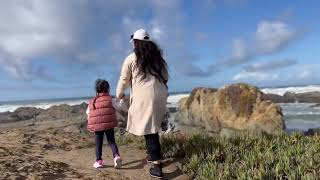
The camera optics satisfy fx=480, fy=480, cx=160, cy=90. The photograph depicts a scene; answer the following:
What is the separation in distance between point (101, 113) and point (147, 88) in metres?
1.26

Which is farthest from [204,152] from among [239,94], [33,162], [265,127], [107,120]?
[239,94]

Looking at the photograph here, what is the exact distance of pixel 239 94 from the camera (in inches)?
945

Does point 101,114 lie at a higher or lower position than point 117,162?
higher

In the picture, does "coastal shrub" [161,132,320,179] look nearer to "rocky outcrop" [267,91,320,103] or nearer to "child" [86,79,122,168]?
"child" [86,79,122,168]

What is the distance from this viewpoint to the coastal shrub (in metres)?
6.93

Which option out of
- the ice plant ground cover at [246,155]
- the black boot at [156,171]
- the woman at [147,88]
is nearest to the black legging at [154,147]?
the woman at [147,88]

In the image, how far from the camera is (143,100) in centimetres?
728

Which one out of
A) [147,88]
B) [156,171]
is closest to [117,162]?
[156,171]

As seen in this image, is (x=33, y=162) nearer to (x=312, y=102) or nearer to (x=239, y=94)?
(x=239, y=94)

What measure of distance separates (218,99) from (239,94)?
5.09 feet

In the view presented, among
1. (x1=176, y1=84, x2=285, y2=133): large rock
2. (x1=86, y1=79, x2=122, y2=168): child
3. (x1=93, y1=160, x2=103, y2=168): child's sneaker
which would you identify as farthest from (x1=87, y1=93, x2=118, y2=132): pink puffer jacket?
(x1=176, y1=84, x2=285, y2=133): large rock

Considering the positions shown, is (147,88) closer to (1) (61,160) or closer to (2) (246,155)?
(2) (246,155)

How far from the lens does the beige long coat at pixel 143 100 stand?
286 inches

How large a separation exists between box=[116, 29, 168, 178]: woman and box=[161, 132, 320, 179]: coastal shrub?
0.85m
